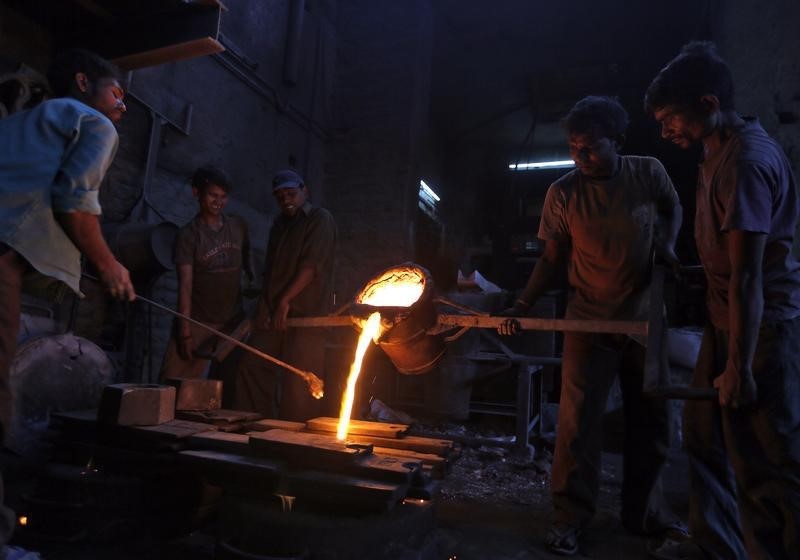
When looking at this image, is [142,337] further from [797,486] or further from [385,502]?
[797,486]

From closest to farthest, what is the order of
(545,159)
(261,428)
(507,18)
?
(261,428)
(507,18)
(545,159)

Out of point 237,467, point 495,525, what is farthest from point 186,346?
point 495,525

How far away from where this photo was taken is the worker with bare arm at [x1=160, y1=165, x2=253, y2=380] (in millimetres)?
3945

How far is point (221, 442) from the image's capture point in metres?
2.35

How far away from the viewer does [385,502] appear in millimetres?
1886

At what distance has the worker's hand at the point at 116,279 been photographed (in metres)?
2.11

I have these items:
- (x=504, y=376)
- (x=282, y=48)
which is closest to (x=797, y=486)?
(x=504, y=376)

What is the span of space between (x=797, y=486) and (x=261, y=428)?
240 centimetres

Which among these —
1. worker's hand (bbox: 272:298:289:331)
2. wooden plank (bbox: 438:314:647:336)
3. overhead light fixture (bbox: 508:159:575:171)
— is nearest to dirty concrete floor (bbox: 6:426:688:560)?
wooden plank (bbox: 438:314:647:336)

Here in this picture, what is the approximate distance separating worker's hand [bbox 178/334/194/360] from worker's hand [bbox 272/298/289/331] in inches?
25.8

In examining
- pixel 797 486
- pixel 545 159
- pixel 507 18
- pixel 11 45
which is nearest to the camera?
pixel 797 486

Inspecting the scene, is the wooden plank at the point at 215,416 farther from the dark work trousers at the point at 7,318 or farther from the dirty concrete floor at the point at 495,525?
the dark work trousers at the point at 7,318

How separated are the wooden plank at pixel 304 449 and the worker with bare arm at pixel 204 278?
1.95 metres

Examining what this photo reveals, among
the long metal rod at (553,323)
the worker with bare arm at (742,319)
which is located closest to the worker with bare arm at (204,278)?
the long metal rod at (553,323)
